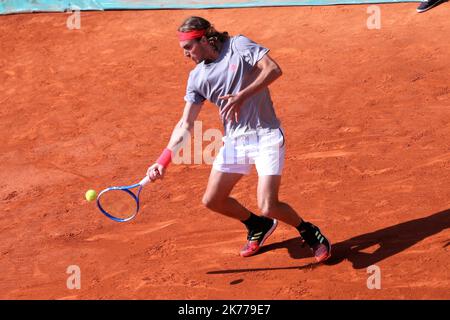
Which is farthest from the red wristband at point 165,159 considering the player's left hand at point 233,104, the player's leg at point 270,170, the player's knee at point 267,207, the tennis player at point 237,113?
the player's knee at point 267,207

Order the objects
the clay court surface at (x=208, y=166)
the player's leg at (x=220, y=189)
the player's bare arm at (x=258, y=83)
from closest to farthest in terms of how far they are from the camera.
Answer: the player's bare arm at (x=258, y=83), the player's leg at (x=220, y=189), the clay court surface at (x=208, y=166)

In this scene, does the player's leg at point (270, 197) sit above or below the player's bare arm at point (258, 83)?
below

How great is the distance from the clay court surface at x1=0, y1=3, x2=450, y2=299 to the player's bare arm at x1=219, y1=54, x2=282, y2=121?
1622 millimetres

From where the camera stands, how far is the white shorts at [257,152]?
6453mm

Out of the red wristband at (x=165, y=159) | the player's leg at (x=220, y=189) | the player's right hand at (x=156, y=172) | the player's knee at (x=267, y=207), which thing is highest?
the red wristband at (x=165, y=159)

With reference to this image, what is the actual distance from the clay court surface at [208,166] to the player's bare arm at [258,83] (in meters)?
1.62

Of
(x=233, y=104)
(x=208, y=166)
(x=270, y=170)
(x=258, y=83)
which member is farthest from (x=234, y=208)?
(x=208, y=166)

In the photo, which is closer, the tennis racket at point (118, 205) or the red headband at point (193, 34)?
the red headband at point (193, 34)

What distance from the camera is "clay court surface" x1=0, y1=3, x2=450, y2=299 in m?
6.95

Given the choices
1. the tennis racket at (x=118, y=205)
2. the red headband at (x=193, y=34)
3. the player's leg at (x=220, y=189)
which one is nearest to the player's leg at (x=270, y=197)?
the player's leg at (x=220, y=189)

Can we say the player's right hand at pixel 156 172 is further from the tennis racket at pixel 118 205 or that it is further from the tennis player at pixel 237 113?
the tennis racket at pixel 118 205

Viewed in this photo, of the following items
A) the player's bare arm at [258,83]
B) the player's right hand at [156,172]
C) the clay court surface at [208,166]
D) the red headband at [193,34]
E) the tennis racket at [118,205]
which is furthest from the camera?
the tennis racket at [118,205]

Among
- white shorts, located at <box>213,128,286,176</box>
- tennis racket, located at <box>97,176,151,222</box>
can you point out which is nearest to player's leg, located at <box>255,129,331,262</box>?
white shorts, located at <box>213,128,286,176</box>

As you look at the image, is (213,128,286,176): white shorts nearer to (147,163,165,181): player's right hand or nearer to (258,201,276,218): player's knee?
(258,201,276,218): player's knee
